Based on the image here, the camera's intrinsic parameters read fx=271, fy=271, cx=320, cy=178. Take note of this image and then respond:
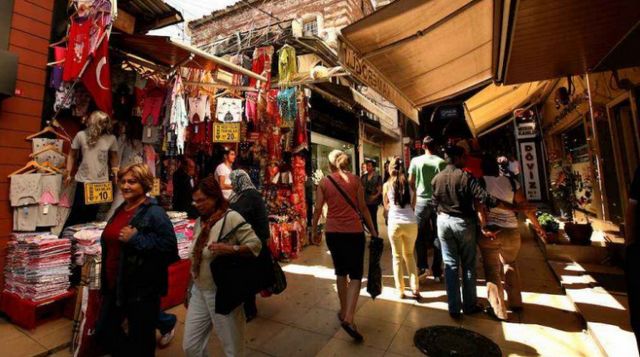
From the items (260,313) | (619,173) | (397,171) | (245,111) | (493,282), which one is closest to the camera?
(493,282)

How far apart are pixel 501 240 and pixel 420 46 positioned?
8.88 feet

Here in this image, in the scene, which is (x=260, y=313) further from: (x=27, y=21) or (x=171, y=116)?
(x=27, y=21)

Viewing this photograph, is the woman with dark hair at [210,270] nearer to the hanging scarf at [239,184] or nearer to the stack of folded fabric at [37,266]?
the hanging scarf at [239,184]

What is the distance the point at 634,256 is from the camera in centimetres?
178

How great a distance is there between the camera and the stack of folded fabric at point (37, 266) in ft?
10.7

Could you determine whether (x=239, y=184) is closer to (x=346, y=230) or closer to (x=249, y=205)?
(x=249, y=205)

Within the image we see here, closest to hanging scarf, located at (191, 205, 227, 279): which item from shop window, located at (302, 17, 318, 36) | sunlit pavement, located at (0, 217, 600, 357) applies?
sunlit pavement, located at (0, 217, 600, 357)

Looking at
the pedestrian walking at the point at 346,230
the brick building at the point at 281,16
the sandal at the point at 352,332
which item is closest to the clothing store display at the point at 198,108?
the pedestrian walking at the point at 346,230

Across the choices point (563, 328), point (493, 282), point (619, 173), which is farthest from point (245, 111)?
point (619, 173)

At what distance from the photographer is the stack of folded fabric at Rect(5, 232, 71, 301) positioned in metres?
3.26

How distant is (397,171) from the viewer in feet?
13.2

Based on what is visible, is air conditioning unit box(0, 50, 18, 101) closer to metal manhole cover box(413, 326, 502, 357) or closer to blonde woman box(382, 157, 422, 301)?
blonde woman box(382, 157, 422, 301)

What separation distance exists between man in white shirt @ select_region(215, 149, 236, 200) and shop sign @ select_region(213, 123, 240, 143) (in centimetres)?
37

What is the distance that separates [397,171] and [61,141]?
16.2 feet
